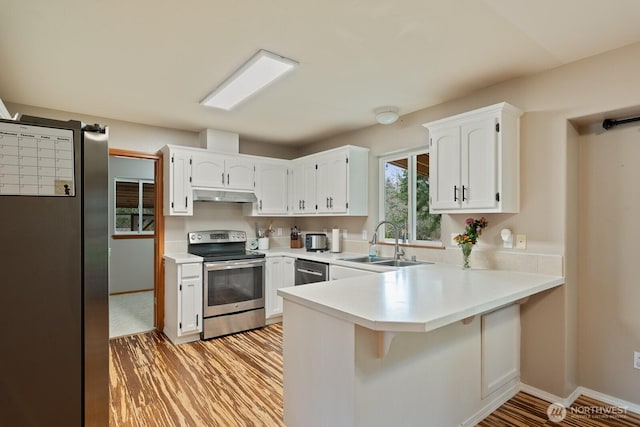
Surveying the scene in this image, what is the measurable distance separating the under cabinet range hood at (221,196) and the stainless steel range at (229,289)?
510 millimetres

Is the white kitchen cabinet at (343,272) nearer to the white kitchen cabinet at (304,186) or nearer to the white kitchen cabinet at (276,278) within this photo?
the white kitchen cabinet at (276,278)

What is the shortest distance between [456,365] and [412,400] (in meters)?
0.42

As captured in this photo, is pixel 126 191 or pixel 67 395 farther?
pixel 126 191

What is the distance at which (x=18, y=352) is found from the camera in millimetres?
1145

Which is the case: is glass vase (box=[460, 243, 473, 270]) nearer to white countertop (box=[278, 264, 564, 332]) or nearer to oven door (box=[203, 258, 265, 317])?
white countertop (box=[278, 264, 564, 332])

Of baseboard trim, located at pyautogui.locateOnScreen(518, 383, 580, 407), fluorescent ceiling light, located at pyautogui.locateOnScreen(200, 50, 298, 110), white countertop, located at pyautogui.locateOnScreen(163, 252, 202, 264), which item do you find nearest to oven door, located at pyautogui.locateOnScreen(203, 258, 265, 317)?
white countertop, located at pyautogui.locateOnScreen(163, 252, 202, 264)

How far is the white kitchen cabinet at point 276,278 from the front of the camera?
4.09m

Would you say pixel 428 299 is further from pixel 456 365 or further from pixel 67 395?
pixel 67 395

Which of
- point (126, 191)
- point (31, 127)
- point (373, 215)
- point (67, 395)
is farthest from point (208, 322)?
point (126, 191)

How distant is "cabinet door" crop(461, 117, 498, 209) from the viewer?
249 centimetres

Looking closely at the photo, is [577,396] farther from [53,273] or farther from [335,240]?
[53,273]

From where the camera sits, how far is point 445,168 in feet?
9.22

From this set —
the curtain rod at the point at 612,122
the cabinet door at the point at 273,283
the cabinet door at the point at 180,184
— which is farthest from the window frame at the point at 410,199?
the cabinet door at the point at 180,184

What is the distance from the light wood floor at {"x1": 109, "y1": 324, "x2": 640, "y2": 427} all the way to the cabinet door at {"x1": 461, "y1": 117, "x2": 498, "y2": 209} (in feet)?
4.86
